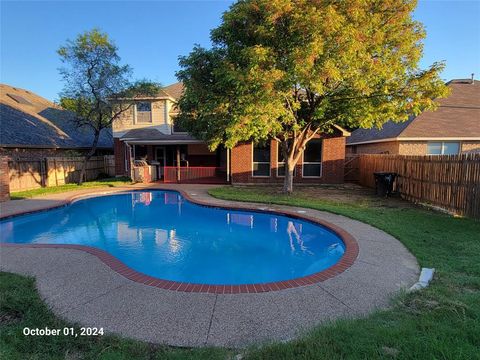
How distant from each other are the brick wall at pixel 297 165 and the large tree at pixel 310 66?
4615mm

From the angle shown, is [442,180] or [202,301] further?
[442,180]

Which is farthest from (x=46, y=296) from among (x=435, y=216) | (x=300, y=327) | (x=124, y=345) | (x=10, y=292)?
(x=435, y=216)

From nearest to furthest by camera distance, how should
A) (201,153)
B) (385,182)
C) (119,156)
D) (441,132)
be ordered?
(385,182), (441,132), (119,156), (201,153)

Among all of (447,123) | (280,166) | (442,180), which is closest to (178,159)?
(280,166)

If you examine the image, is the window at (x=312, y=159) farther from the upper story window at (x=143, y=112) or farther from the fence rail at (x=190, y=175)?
the upper story window at (x=143, y=112)

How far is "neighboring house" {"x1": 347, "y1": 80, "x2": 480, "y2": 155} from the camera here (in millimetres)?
17922

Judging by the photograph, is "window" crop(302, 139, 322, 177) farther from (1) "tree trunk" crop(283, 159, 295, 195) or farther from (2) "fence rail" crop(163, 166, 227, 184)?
(2) "fence rail" crop(163, 166, 227, 184)

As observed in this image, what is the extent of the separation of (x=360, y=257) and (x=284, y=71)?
6.40m

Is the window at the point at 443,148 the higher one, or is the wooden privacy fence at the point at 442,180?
the window at the point at 443,148

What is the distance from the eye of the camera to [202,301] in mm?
3828

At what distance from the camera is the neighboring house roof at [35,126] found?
55.3 feet

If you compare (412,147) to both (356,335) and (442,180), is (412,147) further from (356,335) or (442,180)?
(356,335)

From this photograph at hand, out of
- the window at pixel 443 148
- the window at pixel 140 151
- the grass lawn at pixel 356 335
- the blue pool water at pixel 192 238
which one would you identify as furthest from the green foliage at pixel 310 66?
the window at pixel 140 151

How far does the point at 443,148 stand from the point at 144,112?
20988 millimetres
